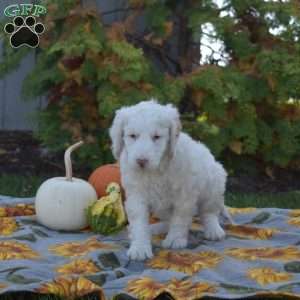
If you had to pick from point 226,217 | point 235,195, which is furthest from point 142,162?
point 235,195

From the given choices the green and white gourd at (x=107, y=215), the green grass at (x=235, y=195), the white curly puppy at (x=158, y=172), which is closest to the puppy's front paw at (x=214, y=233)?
the white curly puppy at (x=158, y=172)

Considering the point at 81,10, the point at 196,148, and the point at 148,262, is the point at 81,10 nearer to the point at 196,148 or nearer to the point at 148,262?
the point at 196,148

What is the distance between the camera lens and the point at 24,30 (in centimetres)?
652

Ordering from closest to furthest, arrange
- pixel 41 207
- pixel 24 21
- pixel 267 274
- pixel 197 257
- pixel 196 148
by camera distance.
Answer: pixel 267 274 → pixel 197 257 → pixel 196 148 → pixel 41 207 → pixel 24 21

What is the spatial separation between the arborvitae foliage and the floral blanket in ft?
5.87

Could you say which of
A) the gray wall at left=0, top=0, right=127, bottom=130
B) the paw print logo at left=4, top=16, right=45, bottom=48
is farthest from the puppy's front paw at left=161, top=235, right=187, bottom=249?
the gray wall at left=0, top=0, right=127, bottom=130

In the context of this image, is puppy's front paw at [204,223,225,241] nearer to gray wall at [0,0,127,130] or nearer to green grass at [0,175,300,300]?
green grass at [0,175,300,300]

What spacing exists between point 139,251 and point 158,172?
440mm

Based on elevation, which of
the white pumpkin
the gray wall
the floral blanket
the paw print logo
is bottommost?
the floral blanket

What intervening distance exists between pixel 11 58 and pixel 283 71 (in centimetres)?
255

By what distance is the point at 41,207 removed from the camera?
425 cm

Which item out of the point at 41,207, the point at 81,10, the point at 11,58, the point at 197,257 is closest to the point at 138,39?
the point at 81,10

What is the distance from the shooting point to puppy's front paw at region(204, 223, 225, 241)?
13.3ft

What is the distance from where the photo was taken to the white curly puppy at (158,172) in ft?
11.4
